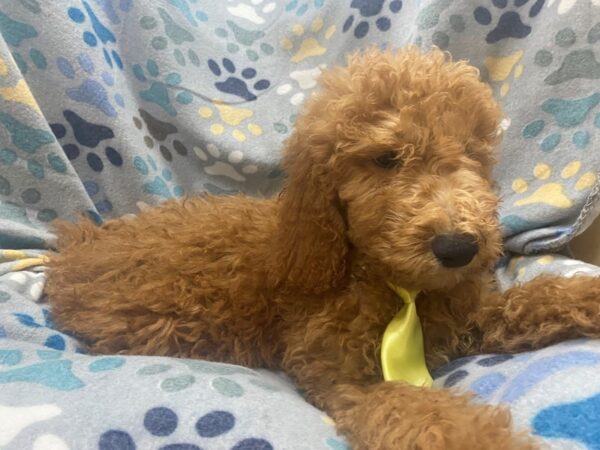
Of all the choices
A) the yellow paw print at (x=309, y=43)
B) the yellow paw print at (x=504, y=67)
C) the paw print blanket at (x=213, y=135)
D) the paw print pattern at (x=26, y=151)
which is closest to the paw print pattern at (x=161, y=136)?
the paw print blanket at (x=213, y=135)

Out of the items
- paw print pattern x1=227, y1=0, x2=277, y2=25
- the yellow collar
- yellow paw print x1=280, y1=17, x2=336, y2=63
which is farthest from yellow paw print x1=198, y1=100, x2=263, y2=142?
the yellow collar

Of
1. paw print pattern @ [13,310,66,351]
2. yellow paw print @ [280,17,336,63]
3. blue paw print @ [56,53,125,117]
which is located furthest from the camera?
yellow paw print @ [280,17,336,63]

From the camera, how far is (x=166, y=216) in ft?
5.90

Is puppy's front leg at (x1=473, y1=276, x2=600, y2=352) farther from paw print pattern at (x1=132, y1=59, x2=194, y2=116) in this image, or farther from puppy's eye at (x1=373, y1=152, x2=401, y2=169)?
paw print pattern at (x1=132, y1=59, x2=194, y2=116)

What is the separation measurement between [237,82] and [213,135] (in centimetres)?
24

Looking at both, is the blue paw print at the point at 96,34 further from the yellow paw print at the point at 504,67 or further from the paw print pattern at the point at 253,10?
the yellow paw print at the point at 504,67

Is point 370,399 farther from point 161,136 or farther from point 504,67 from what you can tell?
point 161,136

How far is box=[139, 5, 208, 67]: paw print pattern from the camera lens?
2201mm

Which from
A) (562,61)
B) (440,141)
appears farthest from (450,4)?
(440,141)

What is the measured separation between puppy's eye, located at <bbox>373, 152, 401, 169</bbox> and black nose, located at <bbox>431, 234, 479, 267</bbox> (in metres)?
0.21

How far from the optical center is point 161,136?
7.53 feet

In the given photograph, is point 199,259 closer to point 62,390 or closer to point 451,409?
point 62,390

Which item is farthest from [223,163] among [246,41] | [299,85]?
[246,41]

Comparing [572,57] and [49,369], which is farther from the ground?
[572,57]
